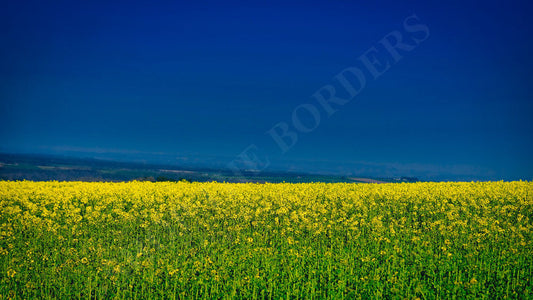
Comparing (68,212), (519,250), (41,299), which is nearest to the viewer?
(41,299)

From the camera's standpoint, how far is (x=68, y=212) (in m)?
15.4

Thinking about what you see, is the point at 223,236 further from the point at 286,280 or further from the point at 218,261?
the point at 286,280

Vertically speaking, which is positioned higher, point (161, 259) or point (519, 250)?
point (519, 250)

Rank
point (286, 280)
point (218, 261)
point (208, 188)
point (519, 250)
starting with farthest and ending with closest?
point (208, 188), point (519, 250), point (218, 261), point (286, 280)

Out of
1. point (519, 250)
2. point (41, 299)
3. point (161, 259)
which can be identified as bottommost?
point (41, 299)

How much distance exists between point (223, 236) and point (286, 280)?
4.48 meters

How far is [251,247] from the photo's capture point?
507 inches

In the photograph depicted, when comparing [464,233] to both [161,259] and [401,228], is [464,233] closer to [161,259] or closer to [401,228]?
[401,228]

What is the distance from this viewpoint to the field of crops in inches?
380

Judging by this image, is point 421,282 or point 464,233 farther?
point 464,233

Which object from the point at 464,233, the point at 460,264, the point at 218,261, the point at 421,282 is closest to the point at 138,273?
the point at 218,261

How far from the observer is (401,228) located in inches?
613

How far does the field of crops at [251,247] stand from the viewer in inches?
380

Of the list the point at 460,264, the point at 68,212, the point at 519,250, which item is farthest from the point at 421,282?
the point at 68,212
